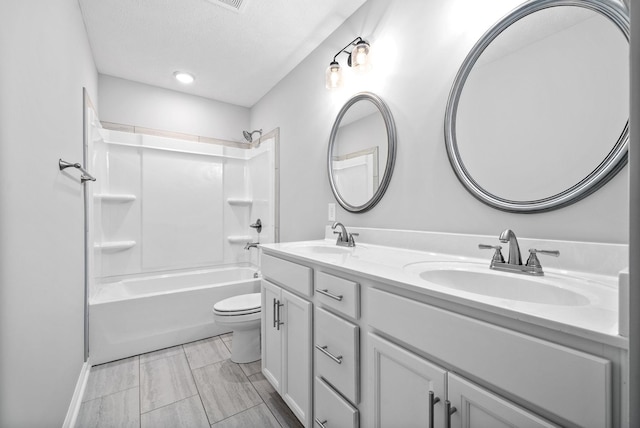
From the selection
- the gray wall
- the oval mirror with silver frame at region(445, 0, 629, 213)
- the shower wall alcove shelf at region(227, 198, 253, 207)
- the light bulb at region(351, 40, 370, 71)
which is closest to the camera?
the gray wall

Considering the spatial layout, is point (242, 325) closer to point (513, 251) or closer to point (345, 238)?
point (345, 238)

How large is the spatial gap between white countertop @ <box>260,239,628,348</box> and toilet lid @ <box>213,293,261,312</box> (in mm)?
856

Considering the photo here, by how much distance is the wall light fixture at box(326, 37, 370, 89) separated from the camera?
163 cm

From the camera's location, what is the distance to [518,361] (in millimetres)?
A: 580

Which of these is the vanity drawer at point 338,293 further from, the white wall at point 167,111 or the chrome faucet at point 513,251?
the white wall at point 167,111

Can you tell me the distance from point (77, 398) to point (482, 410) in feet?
6.55

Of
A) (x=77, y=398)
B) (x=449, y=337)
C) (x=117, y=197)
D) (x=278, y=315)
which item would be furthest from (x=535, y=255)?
(x=117, y=197)

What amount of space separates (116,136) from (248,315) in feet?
7.20

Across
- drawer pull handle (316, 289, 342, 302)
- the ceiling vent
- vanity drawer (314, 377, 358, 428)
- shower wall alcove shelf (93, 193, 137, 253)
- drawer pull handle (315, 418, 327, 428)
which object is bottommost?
drawer pull handle (315, 418, 327, 428)

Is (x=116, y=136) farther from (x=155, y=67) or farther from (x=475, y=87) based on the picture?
(x=475, y=87)

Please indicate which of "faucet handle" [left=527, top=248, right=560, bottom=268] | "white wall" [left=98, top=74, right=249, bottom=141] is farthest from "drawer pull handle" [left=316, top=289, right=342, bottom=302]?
"white wall" [left=98, top=74, right=249, bottom=141]

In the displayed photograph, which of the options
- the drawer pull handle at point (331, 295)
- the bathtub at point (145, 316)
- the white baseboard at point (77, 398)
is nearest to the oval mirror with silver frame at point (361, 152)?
the drawer pull handle at point (331, 295)

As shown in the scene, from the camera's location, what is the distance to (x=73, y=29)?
162 cm

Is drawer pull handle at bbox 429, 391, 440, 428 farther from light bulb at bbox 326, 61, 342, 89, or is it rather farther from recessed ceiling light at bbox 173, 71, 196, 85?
recessed ceiling light at bbox 173, 71, 196, 85
